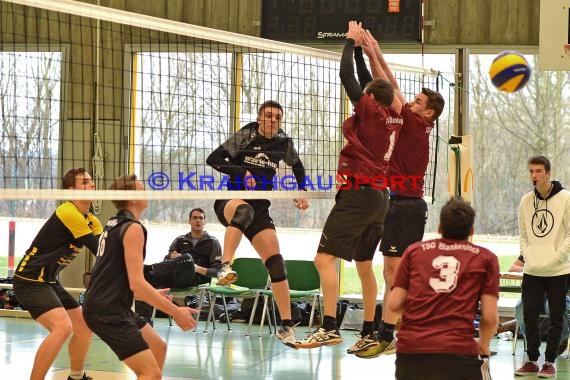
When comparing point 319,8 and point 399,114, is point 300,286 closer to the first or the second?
point 319,8

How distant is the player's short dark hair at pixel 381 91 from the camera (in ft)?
22.0

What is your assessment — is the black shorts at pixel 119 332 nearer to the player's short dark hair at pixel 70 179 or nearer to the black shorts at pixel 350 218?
the player's short dark hair at pixel 70 179

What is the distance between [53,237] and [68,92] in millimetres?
7153

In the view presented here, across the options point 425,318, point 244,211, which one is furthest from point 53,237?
point 425,318

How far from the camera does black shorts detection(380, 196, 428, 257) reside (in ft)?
24.2

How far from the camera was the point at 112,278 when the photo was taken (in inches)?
237

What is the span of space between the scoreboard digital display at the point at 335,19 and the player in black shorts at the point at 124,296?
7.66 m

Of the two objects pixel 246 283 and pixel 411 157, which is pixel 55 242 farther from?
pixel 246 283

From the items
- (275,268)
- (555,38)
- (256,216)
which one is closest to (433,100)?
(256,216)

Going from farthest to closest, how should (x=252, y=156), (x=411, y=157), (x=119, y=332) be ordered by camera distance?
(x=252, y=156)
(x=411, y=157)
(x=119, y=332)

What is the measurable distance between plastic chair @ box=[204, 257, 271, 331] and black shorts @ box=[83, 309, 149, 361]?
623cm

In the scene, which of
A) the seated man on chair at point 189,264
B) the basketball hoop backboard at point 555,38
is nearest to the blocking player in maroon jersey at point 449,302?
the basketball hoop backboard at point 555,38

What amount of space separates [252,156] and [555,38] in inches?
172

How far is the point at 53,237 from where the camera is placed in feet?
24.3
